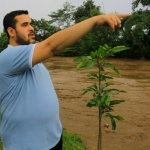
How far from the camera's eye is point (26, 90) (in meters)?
1.41

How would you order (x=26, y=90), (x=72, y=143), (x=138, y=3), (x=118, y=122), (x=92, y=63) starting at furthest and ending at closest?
1. (x=138, y=3)
2. (x=118, y=122)
3. (x=72, y=143)
4. (x=92, y=63)
5. (x=26, y=90)

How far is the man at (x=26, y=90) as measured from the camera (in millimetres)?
1305

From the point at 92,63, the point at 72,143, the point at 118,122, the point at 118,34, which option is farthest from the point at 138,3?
the point at 92,63

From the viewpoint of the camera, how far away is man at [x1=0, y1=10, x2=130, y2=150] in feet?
4.28

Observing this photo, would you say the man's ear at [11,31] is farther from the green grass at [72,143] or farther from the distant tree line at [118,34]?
the distant tree line at [118,34]

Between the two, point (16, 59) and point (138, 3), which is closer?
point (16, 59)

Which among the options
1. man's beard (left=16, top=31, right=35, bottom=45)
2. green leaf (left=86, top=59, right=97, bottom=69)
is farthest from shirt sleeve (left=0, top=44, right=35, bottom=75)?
green leaf (left=86, top=59, right=97, bottom=69)

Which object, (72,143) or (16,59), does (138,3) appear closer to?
(72,143)

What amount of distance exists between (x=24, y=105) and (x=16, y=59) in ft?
0.83

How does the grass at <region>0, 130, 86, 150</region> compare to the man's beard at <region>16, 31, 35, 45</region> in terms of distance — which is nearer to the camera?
the man's beard at <region>16, 31, 35, 45</region>

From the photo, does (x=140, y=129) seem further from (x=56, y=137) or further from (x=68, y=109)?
(x=56, y=137)

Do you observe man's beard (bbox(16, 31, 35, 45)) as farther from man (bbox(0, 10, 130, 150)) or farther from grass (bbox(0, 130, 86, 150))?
grass (bbox(0, 130, 86, 150))

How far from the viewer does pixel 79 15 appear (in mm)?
31828

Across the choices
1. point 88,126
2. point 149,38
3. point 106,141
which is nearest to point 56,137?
point 106,141
